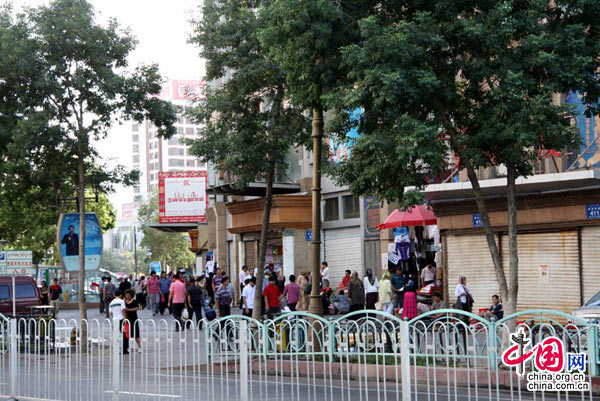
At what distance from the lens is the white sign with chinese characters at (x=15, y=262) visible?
28.9 meters

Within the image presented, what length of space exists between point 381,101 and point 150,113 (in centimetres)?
1117

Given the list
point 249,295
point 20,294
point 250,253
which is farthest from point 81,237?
point 250,253

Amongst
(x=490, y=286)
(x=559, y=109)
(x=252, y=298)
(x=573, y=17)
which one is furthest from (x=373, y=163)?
(x=490, y=286)

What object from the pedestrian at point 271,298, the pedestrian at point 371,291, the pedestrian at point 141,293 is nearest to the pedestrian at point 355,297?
the pedestrian at point 371,291

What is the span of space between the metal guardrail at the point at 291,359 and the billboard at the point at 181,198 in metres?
44.5

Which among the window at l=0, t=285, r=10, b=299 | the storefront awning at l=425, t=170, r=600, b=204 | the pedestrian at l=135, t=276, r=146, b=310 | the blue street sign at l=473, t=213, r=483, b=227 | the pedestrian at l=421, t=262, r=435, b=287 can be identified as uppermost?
the storefront awning at l=425, t=170, r=600, b=204

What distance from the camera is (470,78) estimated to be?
15539mm

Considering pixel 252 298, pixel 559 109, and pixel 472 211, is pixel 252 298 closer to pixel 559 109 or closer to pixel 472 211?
pixel 472 211

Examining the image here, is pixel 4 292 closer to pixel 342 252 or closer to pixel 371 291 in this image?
pixel 371 291

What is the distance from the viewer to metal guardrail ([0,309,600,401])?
8.56 meters

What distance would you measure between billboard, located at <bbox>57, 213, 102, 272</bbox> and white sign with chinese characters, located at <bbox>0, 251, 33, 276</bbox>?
13.3 feet

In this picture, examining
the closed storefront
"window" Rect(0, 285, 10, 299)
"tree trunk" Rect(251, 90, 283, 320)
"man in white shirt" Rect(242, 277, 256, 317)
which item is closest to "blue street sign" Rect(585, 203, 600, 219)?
the closed storefront

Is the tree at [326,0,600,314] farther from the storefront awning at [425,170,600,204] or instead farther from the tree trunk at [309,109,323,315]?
the storefront awning at [425,170,600,204]

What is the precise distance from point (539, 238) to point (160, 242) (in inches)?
3205
